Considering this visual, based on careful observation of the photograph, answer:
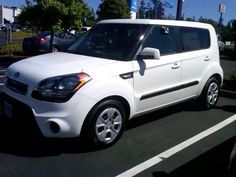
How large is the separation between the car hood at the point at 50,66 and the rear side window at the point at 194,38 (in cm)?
173

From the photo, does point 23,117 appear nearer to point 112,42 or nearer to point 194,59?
point 112,42

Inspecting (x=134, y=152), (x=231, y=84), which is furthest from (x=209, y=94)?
(x=134, y=152)

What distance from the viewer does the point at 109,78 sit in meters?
4.68

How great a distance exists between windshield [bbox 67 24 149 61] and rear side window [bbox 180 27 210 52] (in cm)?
93

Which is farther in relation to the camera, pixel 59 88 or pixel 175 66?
pixel 175 66

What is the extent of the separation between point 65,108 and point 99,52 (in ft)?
4.38

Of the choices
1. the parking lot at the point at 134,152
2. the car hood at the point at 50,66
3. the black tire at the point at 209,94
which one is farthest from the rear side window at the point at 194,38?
the car hood at the point at 50,66

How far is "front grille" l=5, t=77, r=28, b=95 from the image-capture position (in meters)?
4.57

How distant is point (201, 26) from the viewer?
677 cm

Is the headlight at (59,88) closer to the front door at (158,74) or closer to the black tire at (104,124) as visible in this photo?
the black tire at (104,124)

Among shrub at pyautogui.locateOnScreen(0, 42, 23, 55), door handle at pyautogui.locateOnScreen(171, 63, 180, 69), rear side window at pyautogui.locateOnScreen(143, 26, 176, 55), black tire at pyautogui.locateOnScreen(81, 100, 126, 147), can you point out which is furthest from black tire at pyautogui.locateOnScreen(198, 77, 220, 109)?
shrub at pyautogui.locateOnScreen(0, 42, 23, 55)

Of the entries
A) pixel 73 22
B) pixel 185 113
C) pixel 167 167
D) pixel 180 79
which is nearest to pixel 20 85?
pixel 167 167

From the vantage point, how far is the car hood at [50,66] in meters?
4.50

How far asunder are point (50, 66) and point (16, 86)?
52cm
